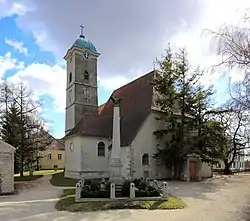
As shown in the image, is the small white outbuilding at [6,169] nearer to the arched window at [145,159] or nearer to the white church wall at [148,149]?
the white church wall at [148,149]

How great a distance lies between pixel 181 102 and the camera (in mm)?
29781

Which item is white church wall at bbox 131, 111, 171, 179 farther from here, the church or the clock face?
the clock face

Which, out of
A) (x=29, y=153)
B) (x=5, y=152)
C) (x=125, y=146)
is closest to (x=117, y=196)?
(x=5, y=152)

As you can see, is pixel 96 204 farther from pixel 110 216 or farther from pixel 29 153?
pixel 29 153

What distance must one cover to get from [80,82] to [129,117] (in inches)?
456

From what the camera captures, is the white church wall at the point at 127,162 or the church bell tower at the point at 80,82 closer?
the white church wall at the point at 127,162

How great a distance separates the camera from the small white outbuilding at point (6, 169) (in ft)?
66.1

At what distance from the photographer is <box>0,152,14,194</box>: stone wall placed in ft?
66.0

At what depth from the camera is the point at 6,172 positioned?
805 inches

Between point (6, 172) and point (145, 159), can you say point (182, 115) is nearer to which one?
point (145, 159)

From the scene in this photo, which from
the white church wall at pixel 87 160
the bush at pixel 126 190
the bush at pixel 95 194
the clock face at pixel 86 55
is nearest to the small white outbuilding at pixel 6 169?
A: the bush at pixel 95 194

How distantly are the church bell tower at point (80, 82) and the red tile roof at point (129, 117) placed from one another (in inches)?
267

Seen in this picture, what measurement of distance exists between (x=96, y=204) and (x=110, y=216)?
7.40 ft

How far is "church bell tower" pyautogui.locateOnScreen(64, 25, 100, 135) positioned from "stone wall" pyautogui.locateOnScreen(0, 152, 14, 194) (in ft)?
59.7
